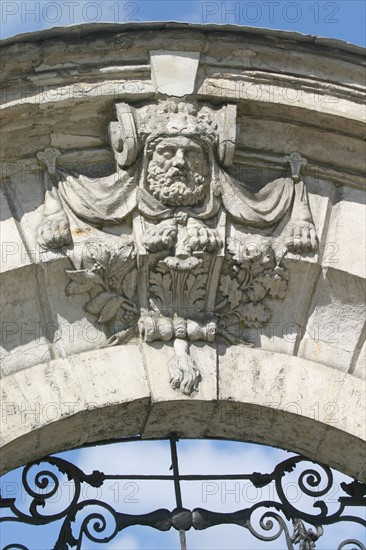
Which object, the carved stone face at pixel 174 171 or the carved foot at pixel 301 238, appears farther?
the carved foot at pixel 301 238

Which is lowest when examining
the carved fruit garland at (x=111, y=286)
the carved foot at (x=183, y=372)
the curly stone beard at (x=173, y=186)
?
the carved foot at (x=183, y=372)

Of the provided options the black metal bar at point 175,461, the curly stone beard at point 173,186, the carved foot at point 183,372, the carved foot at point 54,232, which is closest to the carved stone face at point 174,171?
the curly stone beard at point 173,186

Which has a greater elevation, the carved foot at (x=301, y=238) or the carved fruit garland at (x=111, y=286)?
the carved foot at (x=301, y=238)

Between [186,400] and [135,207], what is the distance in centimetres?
88

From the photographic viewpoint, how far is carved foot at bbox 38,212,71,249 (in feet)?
21.7

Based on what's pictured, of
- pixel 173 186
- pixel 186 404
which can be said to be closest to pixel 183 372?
pixel 186 404

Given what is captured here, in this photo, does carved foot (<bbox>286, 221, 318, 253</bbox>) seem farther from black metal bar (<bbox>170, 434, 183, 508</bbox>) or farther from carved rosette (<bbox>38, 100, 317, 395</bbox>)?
black metal bar (<bbox>170, 434, 183, 508</bbox>)

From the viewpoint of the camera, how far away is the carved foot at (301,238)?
22.4ft

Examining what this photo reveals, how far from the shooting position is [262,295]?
269 inches

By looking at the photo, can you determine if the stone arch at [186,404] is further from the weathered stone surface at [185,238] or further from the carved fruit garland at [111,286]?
the carved fruit garland at [111,286]

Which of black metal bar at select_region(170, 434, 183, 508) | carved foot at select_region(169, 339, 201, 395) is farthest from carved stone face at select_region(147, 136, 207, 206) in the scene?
black metal bar at select_region(170, 434, 183, 508)

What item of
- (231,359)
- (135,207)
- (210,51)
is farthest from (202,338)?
(210,51)

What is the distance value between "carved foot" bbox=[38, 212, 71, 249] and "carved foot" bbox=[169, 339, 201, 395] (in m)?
0.68

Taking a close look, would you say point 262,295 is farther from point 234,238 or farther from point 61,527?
point 61,527
